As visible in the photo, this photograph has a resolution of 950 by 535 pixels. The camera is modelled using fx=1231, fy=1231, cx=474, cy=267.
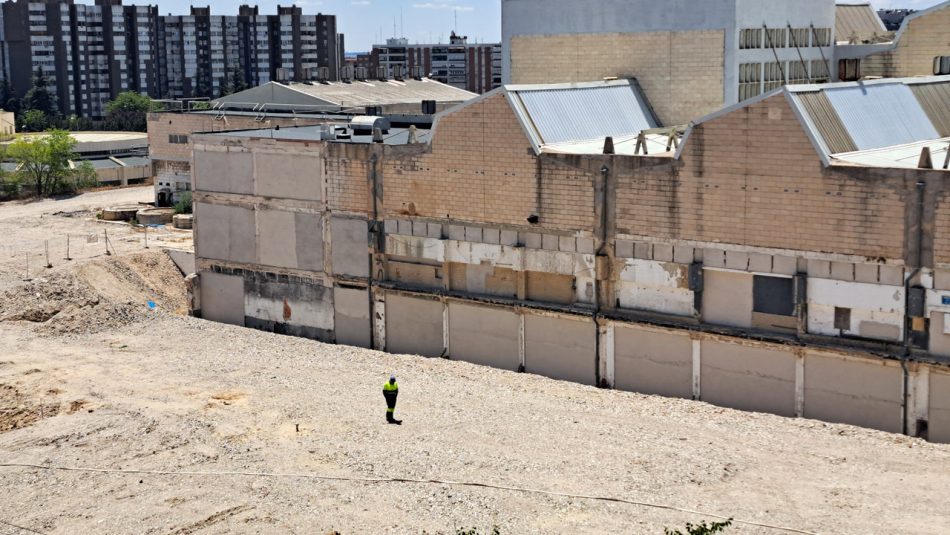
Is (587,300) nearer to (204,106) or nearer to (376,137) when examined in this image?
(376,137)

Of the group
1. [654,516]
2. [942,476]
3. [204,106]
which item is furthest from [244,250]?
[204,106]

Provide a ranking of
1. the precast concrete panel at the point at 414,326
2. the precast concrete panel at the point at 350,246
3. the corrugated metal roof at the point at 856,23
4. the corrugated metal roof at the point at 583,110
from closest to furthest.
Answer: the corrugated metal roof at the point at 583,110, the precast concrete panel at the point at 414,326, the precast concrete panel at the point at 350,246, the corrugated metal roof at the point at 856,23

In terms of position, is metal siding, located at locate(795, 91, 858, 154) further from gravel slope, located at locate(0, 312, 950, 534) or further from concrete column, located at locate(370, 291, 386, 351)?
concrete column, located at locate(370, 291, 386, 351)

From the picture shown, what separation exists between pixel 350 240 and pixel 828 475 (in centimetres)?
1709

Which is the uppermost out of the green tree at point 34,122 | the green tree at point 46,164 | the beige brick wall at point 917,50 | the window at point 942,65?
the beige brick wall at point 917,50

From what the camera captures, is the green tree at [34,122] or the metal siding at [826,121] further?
the green tree at [34,122]

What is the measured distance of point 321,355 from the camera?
3622 cm

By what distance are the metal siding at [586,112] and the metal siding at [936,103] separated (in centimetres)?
853

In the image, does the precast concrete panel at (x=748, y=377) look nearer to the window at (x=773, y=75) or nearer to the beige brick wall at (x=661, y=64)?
the beige brick wall at (x=661, y=64)

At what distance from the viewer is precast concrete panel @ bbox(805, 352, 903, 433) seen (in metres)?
27.5

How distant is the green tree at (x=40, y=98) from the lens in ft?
408

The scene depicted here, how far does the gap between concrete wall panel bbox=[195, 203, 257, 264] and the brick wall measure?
1384 cm

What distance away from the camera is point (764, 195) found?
28766 millimetres

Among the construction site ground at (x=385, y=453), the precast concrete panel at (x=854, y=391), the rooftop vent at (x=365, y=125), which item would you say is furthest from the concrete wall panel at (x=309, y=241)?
the precast concrete panel at (x=854, y=391)
